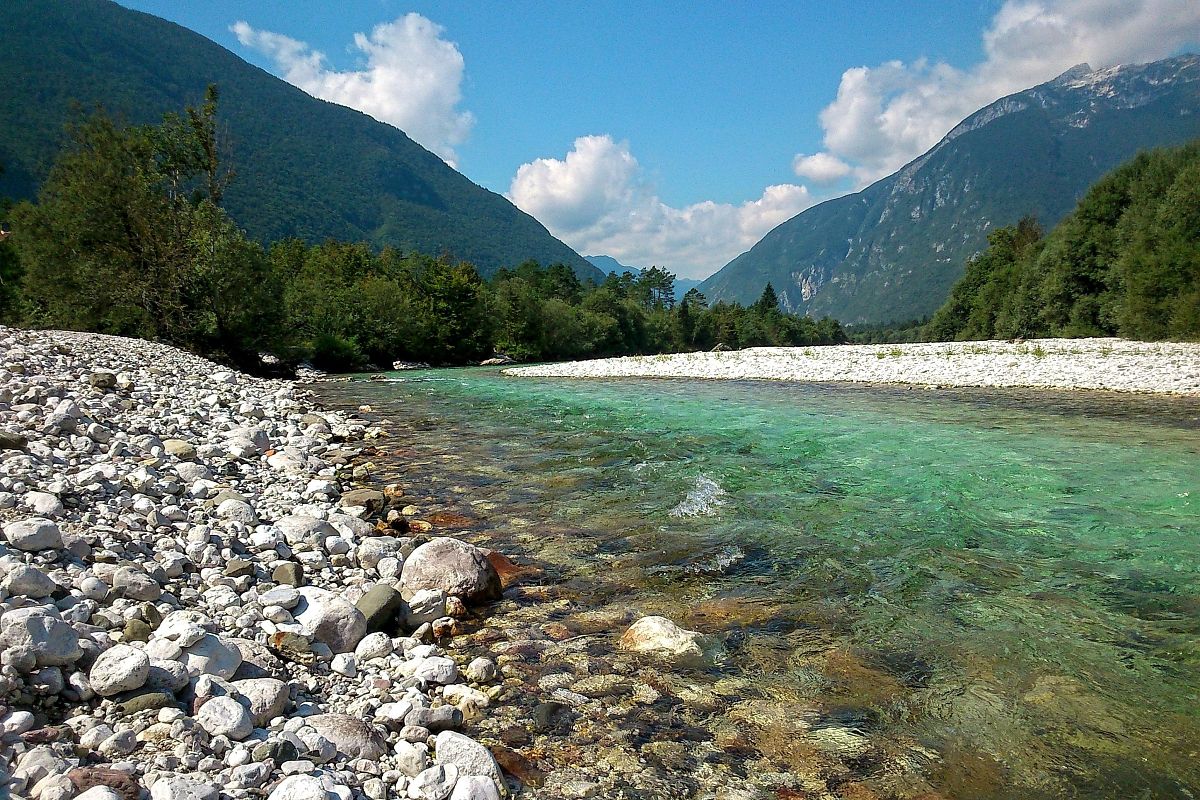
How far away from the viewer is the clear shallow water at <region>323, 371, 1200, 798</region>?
10.6 feet

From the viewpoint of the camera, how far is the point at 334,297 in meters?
49.2

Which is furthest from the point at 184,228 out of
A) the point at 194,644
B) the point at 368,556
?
the point at 194,644

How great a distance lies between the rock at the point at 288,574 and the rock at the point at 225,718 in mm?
1968

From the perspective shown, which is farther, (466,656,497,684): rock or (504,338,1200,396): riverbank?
(504,338,1200,396): riverbank

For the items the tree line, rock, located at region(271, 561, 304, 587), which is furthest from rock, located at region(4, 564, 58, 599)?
the tree line

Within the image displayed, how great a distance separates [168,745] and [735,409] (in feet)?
50.2

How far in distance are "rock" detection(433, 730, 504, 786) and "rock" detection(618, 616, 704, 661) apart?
1475 millimetres

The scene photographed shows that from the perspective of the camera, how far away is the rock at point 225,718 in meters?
2.66

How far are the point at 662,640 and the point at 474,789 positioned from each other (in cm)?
181

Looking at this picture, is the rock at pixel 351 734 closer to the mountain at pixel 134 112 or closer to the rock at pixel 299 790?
the rock at pixel 299 790

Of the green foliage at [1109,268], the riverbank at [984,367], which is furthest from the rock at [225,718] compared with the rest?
the green foliage at [1109,268]

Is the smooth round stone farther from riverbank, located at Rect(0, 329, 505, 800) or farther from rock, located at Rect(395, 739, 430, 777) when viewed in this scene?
rock, located at Rect(395, 739, 430, 777)

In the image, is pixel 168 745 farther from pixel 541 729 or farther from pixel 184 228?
pixel 184 228

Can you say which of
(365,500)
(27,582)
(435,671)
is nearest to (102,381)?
(365,500)
